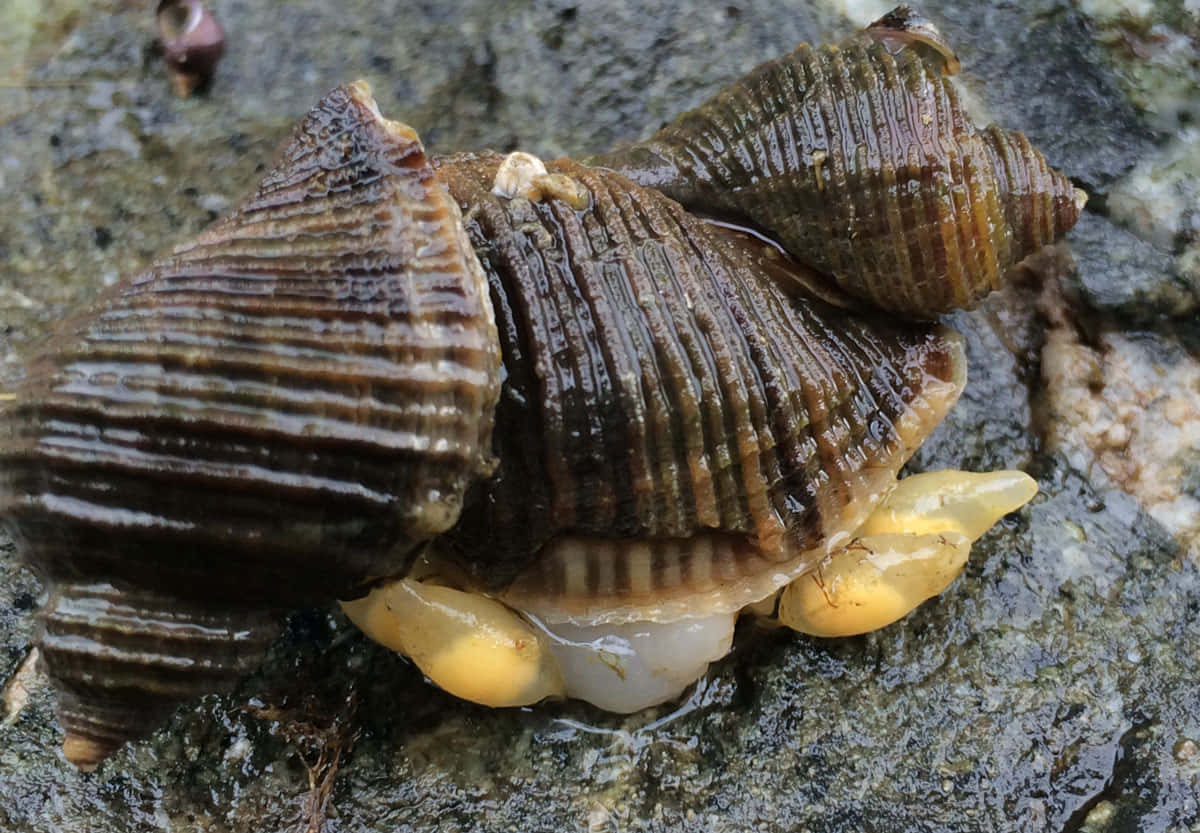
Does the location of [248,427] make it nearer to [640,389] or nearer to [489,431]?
[489,431]

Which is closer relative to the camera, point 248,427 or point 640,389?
point 248,427

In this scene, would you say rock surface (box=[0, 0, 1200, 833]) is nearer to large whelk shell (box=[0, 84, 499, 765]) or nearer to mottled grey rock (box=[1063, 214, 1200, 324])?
mottled grey rock (box=[1063, 214, 1200, 324])

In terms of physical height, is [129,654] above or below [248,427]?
below

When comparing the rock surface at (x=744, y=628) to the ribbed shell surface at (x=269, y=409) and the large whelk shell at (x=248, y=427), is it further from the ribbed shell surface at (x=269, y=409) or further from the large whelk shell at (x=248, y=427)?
the ribbed shell surface at (x=269, y=409)

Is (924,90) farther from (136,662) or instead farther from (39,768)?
(39,768)

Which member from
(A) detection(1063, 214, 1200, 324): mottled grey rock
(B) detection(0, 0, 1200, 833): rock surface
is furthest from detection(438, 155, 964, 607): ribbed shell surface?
(A) detection(1063, 214, 1200, 324): mottled grey rock

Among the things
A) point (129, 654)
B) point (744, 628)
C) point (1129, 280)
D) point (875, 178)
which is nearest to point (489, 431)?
point (129, 654)
